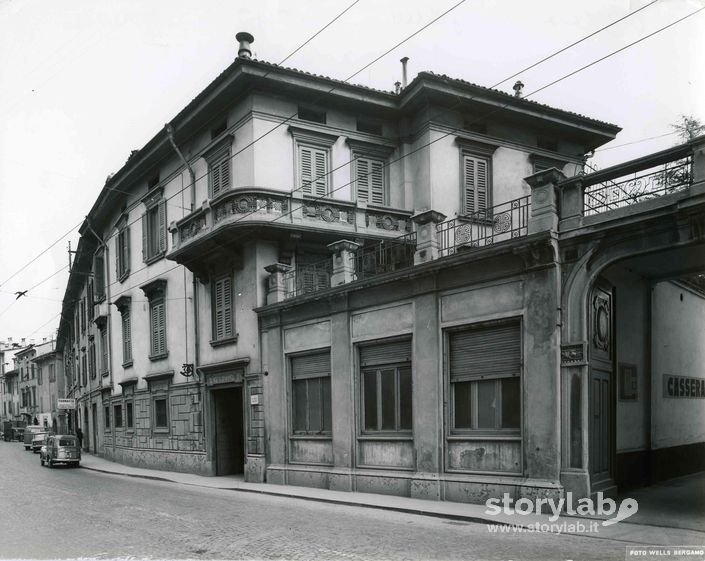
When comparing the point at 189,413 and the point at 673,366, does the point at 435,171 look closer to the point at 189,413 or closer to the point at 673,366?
the point at 673,366

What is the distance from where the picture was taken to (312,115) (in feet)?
63.2

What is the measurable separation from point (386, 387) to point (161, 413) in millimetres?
13065

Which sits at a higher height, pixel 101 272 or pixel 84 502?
pixel 101 272

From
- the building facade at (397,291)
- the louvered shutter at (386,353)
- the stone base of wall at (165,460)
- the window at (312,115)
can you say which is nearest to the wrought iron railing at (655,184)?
the building facade at (397,291)

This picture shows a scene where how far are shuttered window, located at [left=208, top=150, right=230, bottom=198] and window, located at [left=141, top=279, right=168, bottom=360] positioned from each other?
5390 mm

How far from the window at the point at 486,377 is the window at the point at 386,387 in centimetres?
143

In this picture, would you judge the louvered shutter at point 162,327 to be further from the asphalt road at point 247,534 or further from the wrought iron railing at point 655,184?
the wrought iron railing at point 655,184

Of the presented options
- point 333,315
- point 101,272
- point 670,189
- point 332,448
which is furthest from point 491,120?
point 101,272

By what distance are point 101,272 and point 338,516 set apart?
25375mm

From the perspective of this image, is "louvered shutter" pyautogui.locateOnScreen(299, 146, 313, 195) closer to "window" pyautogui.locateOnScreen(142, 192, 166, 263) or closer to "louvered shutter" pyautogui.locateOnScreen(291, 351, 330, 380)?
"louvered shutter" pyautogui.locateOnScreen(291, 351, 330, 380)

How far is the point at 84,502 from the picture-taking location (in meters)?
14.4

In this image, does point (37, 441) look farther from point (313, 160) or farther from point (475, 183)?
point (475, 183)

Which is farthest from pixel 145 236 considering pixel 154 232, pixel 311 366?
pixel 311 366

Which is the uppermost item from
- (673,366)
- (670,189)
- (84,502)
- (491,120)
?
(491,120)
